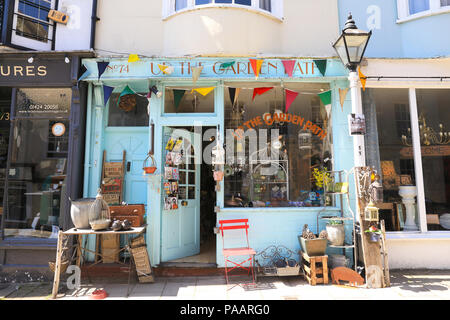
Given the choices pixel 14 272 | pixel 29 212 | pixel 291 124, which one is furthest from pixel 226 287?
pixel 29 212

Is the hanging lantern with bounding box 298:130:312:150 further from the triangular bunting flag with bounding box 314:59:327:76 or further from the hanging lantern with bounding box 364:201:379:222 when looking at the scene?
the hanging lantern with bounding box 364:201:379:222

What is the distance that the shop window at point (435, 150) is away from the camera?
5.61 metres

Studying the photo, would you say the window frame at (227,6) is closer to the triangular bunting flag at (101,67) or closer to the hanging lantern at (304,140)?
the triangular bunting flag at (101,67)

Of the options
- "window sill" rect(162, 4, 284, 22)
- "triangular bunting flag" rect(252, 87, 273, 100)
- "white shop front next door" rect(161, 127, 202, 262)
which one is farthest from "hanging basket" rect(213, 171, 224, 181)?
"window sill" rect(162, 4, 284, 22)

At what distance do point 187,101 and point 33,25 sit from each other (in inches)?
136

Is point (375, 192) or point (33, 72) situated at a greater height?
point (33, 72)

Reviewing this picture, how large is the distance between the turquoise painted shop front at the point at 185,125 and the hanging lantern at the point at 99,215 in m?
1.00

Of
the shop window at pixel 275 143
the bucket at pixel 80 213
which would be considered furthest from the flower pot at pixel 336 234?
the bucket at pixel 80 213

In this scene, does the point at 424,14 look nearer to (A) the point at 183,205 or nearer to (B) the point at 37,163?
(A) the point at 183,205

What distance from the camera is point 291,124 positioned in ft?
19.2

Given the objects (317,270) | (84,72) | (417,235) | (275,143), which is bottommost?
(317,270)

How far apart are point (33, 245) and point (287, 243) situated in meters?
4.60

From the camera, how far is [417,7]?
232 inches

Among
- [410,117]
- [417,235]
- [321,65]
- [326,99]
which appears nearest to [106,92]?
[321,65]
